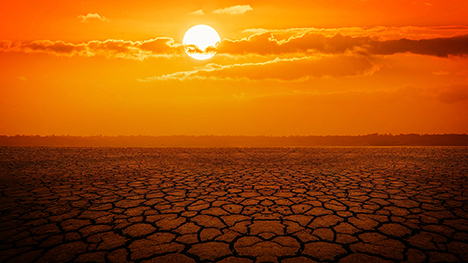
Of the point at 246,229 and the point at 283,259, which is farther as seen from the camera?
the point at 246,229

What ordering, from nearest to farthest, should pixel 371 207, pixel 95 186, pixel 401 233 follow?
1. pixel 401 233
2. pixel 371 207
3. pixel 95 186

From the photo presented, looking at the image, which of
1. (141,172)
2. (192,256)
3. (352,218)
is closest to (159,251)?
(192,256)

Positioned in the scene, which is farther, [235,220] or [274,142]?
[274,142]

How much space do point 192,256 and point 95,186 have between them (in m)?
3.42

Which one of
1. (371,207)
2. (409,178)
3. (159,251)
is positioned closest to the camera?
(159,251)

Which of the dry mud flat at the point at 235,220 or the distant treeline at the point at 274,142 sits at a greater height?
the distant treeline at the point at 274,142

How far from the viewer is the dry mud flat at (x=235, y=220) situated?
87.4 inches

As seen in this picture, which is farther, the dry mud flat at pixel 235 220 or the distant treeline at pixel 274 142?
the distant treeline at pixel 274 142

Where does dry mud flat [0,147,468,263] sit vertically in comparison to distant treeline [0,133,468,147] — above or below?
below

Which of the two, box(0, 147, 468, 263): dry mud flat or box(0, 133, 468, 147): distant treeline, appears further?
box(0, 133, 468, 147): distant treeline

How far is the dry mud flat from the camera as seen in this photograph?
2.22m

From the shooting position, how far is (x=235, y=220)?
2.97 meters

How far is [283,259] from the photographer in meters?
2.10

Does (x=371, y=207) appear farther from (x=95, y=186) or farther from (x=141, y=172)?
(x=141, y=172)
